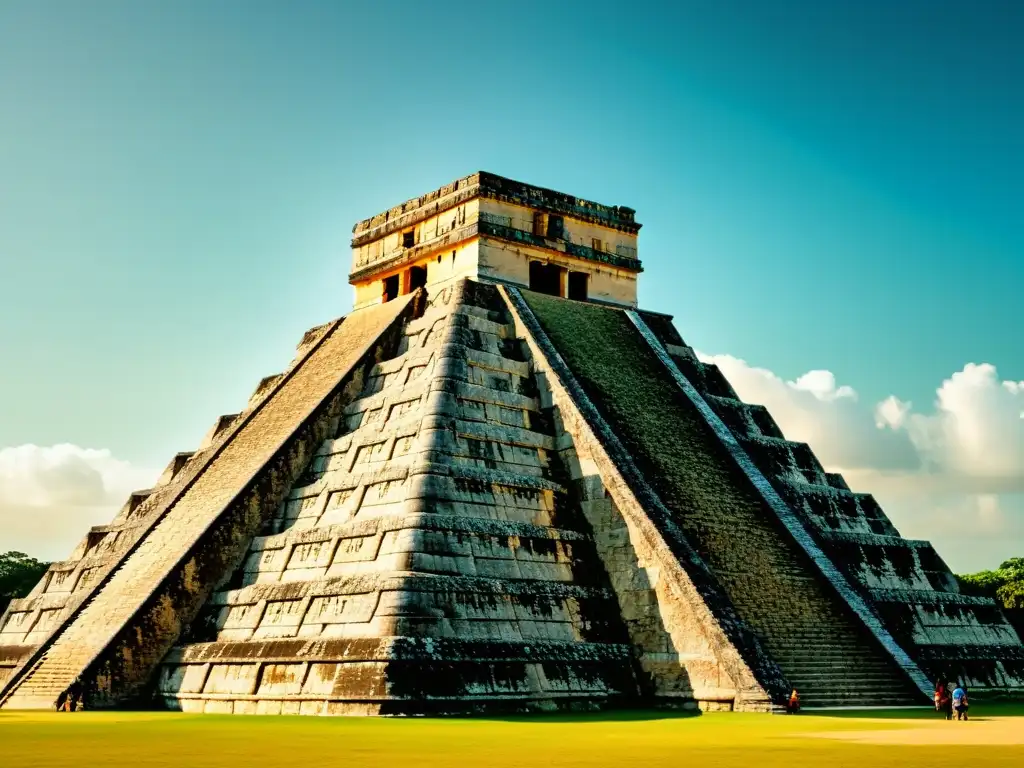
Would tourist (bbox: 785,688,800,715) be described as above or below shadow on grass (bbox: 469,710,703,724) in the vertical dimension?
above

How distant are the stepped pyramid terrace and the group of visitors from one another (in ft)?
2.64

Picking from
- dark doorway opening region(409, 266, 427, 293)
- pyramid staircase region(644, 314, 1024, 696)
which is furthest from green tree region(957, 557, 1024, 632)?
dark doorway opening region(409, 266, 427, 293)

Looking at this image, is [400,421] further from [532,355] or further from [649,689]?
[649,689]

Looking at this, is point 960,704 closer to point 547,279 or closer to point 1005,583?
point 547,279

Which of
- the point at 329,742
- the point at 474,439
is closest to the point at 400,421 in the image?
the point at 474,439

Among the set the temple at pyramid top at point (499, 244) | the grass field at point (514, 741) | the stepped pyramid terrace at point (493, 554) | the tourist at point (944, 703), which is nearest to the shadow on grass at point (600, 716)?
the grass field at point (514, 741)

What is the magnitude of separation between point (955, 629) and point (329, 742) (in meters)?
11.8

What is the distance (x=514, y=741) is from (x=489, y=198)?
12.9 m

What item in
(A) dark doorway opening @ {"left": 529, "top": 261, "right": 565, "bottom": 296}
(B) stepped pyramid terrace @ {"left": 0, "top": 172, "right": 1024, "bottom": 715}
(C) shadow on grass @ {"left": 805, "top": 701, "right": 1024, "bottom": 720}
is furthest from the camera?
(A) dark doorway opening @ {"left": 529, "top": 261, "right": 565, "bottom": 296}

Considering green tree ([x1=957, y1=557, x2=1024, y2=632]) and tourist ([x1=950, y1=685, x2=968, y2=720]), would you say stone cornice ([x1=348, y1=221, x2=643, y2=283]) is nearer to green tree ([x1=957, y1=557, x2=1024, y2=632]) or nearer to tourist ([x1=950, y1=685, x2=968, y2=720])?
tourist ([x1=950, y1=685, x2=968, y2=720])

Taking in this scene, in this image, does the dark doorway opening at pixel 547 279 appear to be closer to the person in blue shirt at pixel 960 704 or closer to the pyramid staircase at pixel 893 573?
the pyramid staircase at pixel 893 573

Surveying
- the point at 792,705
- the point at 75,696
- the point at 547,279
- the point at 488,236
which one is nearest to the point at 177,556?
the point at 75,696

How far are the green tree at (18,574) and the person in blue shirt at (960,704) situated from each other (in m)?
27.2

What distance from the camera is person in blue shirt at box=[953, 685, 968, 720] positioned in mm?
13727
